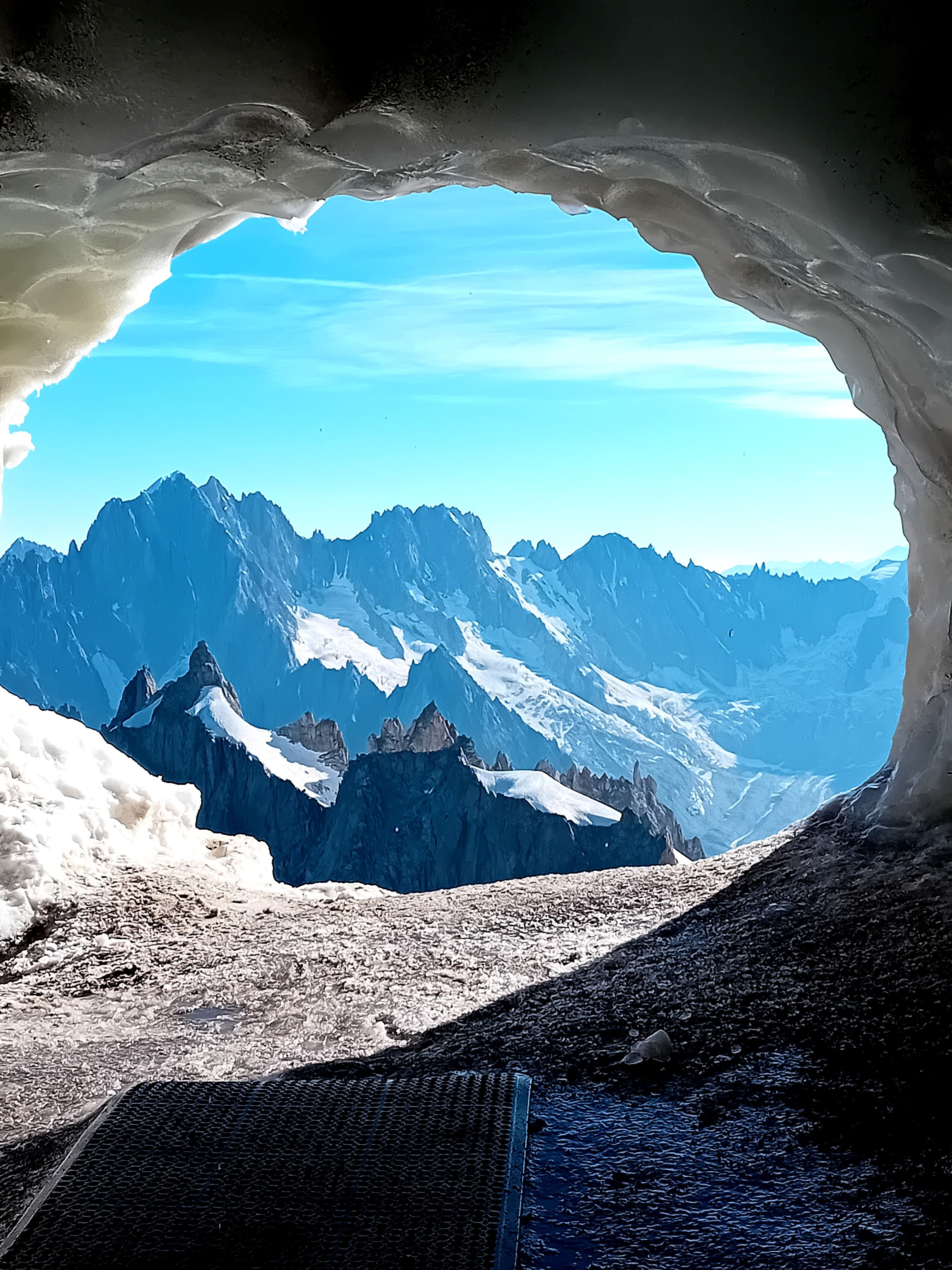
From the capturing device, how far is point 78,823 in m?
7.13

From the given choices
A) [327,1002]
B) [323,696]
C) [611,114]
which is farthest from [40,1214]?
[323,696]

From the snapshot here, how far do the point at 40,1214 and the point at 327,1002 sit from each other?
2306mm

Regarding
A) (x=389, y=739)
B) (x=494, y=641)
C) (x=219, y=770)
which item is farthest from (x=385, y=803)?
(x=494, y=641)

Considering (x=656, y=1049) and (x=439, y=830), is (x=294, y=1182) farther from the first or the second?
(x=439, y=830)

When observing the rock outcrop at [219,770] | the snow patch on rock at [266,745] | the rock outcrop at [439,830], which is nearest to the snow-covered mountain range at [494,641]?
the snow patch on rock at [266,745]

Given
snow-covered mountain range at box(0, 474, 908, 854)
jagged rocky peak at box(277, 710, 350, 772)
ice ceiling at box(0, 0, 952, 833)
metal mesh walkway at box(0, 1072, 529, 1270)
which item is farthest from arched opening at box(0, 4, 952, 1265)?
snow-covered mountain range at box(0, 474, 908, 854)

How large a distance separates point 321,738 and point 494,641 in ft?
325

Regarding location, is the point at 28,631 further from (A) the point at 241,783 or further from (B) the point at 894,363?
(B) the point at 894,363

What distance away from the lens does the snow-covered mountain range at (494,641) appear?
401ft

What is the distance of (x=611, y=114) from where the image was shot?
11.7 feet

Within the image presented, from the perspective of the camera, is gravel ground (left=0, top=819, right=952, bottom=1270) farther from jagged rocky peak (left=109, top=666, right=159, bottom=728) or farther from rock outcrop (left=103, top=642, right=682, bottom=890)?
jagged rocky peak (left=109, top=666, right=159, bottom=728)

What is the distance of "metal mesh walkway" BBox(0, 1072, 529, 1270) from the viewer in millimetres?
2590

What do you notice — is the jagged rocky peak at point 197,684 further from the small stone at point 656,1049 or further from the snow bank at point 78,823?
the small stone at point 656,1049

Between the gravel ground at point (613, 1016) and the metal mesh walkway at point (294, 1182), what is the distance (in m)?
0.18
